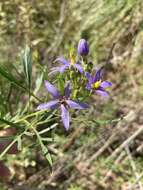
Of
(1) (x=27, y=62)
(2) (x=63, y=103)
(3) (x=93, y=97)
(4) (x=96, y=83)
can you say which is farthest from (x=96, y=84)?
(3) (x=93, y=97)

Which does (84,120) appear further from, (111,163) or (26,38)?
(26,38)

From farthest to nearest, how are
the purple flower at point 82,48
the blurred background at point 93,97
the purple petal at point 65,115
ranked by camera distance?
the blurred background at point 93,97, the purple flower at point 82,48, the purple petal at point 65,115

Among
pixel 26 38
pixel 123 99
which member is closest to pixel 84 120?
pixel 123 99

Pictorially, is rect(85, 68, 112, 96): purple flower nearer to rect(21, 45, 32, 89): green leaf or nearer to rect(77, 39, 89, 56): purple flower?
rect(77, 39, 89, 56): purple flower

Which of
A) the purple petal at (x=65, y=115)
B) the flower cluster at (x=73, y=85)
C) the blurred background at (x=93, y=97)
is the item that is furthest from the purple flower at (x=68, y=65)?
the blurred background at (x=93, y=97)

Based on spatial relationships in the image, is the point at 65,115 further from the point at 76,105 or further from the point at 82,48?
the point at 82,48

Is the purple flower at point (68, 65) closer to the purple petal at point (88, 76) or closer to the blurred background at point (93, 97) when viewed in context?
the purple petal at point (88, 76)
